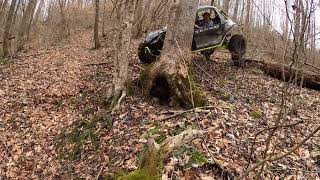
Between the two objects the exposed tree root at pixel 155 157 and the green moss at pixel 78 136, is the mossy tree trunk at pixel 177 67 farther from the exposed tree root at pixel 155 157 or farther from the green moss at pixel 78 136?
the exposed tree root at pixel 155 157

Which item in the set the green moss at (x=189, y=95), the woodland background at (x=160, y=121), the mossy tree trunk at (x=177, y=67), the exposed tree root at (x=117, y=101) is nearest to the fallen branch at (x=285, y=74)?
the woodland background at (x=160, y=121)

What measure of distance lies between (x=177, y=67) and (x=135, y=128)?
164cm

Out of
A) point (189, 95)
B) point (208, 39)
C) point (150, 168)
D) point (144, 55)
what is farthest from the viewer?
point (208, 39)

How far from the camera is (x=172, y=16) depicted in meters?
8.02

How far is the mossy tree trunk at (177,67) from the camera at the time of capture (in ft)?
24.0

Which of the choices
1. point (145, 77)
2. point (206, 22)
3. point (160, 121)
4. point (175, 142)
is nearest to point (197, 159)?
point (175, 142)

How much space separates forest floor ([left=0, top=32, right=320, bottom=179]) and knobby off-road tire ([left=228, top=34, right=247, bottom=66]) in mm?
723

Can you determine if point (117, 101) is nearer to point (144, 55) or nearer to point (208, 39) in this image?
point (144, 55)

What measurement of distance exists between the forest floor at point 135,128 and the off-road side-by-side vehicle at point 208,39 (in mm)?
680

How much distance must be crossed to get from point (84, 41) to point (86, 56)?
241 inches

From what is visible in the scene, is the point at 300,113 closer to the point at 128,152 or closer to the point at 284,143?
the point at 284,143

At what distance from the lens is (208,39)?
1133 cm

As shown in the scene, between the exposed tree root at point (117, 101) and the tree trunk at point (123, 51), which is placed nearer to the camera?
the exposed tree root at point (117, 101)

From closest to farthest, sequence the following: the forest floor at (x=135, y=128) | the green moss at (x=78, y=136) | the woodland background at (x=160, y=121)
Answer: the woodland background at (x=160, y=121) → the forest floor at (x=135, y=128) → the green moss at (x=78, y=136)
